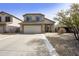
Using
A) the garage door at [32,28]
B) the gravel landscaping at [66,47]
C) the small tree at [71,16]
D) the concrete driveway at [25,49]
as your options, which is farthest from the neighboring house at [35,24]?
the concrete driveway at [25,49]

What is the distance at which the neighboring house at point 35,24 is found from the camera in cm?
2480

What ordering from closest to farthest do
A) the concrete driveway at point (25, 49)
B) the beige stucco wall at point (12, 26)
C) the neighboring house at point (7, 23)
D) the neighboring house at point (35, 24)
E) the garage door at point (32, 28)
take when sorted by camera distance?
the concrete driveway at point (25, 49) → the garage door at point (32, 28) → the neighboring house at point (35, 24) → the neighboring house at point (7, 23) → the beige stucco wall at point (12, 26)

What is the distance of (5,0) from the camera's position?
6898mm

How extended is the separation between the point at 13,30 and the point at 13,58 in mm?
21914

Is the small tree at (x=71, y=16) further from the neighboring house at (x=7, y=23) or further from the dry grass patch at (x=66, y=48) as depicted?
the neighboring house at (x=7, y=23)

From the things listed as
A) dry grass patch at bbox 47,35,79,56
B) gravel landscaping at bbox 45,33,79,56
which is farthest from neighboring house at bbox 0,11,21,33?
dry grass patch at bbox 47,35,79,56

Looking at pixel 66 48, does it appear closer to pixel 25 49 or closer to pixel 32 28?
pixel 25 49

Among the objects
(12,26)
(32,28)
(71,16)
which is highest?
(71,16)

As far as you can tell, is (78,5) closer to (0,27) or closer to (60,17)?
(60,17)

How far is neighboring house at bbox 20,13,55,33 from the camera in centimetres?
2480

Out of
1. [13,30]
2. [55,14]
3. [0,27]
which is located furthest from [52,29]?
[55,14]

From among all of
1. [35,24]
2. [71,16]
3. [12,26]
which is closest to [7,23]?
[12,26]

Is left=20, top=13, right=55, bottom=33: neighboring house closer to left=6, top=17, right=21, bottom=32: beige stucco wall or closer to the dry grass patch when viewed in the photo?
left=6, top=17, right=21, bottom=32: beige stucco wall

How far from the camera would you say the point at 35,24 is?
82.3 feet
